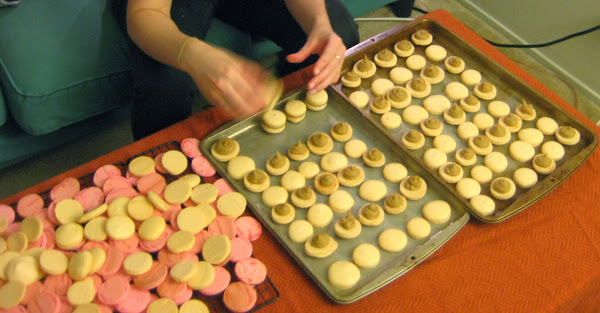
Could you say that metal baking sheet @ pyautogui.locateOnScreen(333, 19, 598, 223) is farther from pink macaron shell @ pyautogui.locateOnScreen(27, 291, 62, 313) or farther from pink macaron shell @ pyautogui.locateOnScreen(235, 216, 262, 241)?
pink macaron shell @ pyautogui.locateOnScreen(27, 291, 62, 313)

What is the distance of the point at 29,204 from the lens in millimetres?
995

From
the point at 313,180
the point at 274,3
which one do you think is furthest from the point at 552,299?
the point at 274,3

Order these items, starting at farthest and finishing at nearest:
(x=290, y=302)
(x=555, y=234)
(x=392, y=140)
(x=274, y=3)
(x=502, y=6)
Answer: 1. (x=502, y=6)
2. (x=274, y=3)
3. (x=392, y=140)
4. (x=555, y=234)
5. (x=290, y=302)

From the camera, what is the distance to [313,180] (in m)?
1.12

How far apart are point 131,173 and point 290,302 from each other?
1.47 feet

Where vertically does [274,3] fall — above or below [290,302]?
above

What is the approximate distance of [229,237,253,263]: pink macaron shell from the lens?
0.95m

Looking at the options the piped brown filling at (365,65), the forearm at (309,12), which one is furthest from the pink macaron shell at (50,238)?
the piped brown filling at (365,65)

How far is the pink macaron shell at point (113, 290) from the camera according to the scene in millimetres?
869

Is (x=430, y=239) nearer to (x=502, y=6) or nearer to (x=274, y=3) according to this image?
(x=274, y=3)

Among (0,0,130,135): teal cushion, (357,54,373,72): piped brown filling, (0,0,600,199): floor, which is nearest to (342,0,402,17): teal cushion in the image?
(0,0,600,199): floor

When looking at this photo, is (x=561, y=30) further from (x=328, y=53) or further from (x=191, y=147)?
(x=191, y=147)

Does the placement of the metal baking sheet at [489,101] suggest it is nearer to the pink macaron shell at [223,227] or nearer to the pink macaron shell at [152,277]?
the pink macaron shell at [223,227]

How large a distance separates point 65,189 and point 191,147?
0.28 metres
